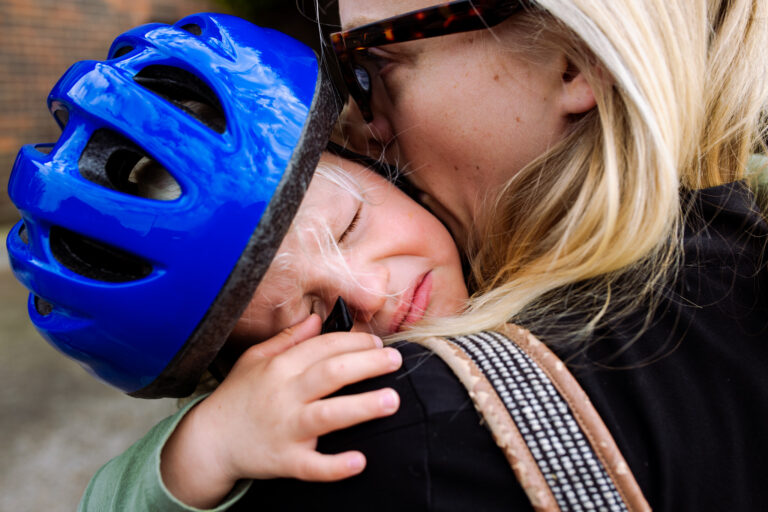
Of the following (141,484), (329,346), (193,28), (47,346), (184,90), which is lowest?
(47,346)

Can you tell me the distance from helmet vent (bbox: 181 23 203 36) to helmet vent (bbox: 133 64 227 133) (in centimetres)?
18

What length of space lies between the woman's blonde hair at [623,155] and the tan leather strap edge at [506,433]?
177 mm

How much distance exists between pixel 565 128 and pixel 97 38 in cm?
662

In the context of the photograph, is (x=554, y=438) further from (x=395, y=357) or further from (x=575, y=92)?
(x=575, y=92)

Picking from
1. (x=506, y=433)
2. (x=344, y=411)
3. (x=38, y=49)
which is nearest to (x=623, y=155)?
(x=506, y=433)

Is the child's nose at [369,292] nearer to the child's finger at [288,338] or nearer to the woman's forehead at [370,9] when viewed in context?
the child's finger at [288,338]

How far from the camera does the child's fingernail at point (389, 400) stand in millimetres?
1082

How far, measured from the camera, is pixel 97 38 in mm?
6711

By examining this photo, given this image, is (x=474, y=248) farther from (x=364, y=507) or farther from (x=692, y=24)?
(x=364, y=507)

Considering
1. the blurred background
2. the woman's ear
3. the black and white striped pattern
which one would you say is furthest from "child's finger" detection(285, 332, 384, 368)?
the blurred background

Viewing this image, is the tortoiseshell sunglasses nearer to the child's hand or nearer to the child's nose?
the child's nose

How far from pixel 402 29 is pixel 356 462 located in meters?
1.09

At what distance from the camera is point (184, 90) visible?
1590mm

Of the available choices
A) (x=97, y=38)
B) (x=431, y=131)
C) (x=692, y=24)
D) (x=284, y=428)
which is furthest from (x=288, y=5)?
(x=284, y=428)
